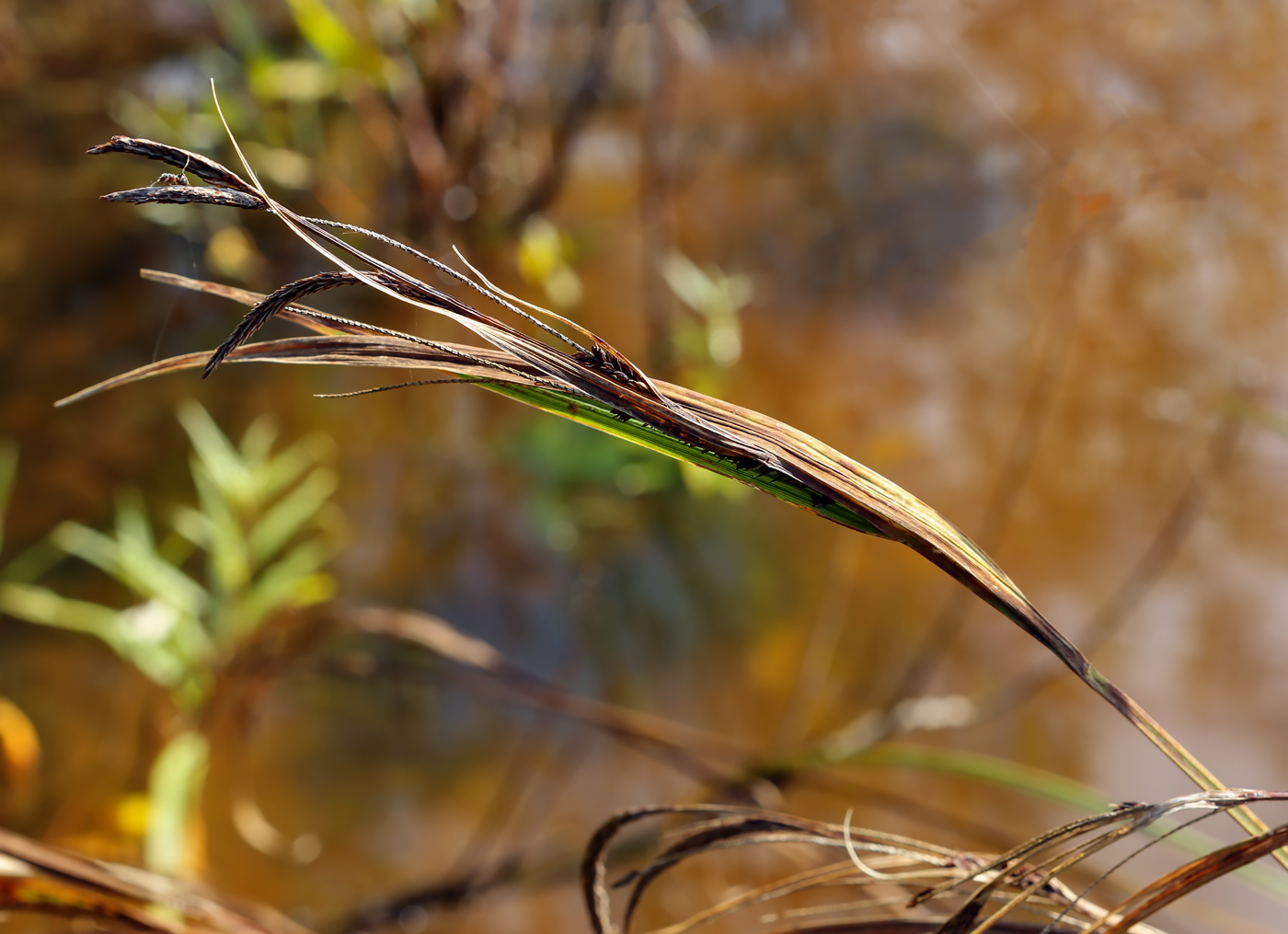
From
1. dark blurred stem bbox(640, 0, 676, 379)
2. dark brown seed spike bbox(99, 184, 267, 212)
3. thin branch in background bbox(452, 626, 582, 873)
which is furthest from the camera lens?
dark blurred stem bbox(640, 0, 676, 379)

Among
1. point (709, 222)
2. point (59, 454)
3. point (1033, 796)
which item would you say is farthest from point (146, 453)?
point (1033, 796)

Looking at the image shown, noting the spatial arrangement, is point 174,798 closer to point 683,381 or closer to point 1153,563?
point 683,381

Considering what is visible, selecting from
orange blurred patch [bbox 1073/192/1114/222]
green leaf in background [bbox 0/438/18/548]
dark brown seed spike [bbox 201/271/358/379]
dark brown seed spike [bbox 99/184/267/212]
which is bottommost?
dark brown seed spike [bbox 201/271/358/379]

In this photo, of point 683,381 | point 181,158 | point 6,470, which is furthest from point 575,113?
point 181,158

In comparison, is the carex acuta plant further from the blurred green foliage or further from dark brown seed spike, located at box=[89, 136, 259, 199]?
the blurred green foliage

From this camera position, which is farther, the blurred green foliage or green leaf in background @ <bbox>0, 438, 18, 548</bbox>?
green leaf in background @ <bbox>0, 438, 18, 548</bbox>

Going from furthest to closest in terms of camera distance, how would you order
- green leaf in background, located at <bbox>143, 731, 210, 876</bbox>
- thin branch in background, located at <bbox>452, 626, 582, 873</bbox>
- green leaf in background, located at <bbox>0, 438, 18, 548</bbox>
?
green leaf in background, located at <bbox>0, 438, 18, 548</bbox>
thin branch in background, located at <bbox>452, 626, 582, 873</bbox>
green leaf in background, located at <bbox>143, 731, 210, 876</bbox>

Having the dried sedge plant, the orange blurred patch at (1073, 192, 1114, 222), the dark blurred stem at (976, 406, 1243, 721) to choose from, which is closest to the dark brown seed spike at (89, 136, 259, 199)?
the dried sedge plant

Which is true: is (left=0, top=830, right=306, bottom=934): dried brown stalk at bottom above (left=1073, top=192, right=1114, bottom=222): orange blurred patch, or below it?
below
